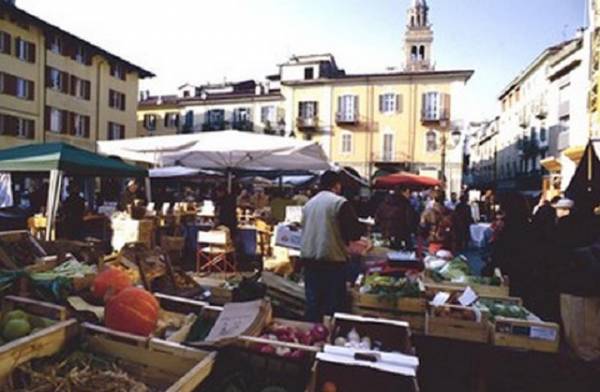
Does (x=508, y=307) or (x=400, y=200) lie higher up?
(x=400, y=200)

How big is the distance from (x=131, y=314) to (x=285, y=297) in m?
2.08

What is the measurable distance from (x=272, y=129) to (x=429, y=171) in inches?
581

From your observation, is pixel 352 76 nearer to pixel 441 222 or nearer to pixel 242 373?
pixel 441 222

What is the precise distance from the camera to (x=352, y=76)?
4044cm

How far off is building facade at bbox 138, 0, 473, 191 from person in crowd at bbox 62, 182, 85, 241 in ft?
93.3

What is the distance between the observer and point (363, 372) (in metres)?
2.53

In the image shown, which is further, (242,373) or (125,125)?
(125,125)

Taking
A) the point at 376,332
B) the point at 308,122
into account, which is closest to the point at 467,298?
the point at 376,332

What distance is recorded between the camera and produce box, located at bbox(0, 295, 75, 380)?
8.09ft

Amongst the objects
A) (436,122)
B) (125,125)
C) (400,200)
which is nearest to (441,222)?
(400,200)

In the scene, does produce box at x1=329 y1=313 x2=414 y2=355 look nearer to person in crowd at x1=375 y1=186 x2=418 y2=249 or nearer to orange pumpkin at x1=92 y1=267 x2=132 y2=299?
orange pumpkin at x1=92 y1=267 x2=132 y2=299

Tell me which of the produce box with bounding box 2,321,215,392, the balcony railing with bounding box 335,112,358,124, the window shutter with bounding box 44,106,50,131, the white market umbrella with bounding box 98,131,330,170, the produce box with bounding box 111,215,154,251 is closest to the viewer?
the produce box with bounding box 2,321,215,392

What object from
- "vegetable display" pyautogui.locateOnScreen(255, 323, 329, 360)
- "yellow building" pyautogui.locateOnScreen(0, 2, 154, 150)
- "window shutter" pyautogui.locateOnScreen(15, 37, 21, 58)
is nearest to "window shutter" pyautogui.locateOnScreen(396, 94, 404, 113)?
"yellow building" pyautogui.locateOnScreen(0, 2, 154, 150)

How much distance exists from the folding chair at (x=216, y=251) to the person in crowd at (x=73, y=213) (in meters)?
2.17
